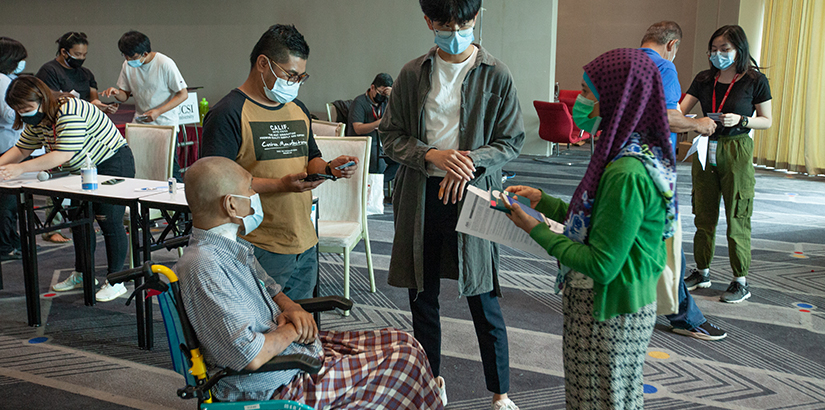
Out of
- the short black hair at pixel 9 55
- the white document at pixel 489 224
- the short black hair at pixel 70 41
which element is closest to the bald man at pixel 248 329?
the white document at pixel 489 224

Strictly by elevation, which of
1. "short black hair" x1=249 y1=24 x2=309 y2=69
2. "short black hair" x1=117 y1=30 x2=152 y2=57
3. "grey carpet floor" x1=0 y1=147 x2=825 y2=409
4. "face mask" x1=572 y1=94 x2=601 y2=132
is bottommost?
"grey carpet floor" x1=0 y1=147 x2=825 y2=409

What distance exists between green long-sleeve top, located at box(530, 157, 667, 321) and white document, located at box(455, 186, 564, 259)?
26 cm

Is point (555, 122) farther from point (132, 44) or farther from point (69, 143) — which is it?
point (69, 143)

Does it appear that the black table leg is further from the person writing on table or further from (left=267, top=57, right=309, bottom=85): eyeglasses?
(left=267, top=57, right=309, bottom=85): eyeglasses

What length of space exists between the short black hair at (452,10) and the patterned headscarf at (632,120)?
0.58 metres

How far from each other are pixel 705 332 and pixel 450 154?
1882 millimetres

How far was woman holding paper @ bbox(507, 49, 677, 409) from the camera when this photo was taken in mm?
1407

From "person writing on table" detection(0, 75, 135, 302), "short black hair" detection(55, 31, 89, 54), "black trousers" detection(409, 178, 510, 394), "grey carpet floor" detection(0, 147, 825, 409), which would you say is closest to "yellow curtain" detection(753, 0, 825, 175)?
"grey carpet floor" detection(0, 147, 825, 409)

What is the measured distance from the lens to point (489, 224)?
1812 mm

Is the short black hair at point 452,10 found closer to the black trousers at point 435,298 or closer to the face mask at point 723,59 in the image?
the black trousers at point 435,298

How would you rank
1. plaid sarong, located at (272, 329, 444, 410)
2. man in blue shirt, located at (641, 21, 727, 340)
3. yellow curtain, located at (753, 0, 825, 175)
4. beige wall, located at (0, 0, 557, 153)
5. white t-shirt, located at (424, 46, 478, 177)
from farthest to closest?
1. beige wall, located at (0, 0, 557, 153)
2. yellow curtain, located at (753, 0, 825, 175)
3. man in blue shirt, located at (641, 21, 727, 340)
4. white t-shirt, located at (424, 46, 478, 177)
5. plaid sarong, located at (272, 329, 444, 410)

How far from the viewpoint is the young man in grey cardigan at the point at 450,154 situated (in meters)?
2.00

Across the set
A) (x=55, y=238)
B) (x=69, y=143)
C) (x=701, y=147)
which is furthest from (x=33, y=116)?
(x=701, y=147)

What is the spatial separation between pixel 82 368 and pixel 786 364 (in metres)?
3.16
